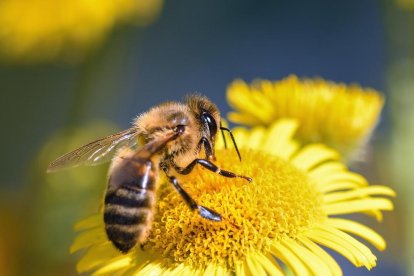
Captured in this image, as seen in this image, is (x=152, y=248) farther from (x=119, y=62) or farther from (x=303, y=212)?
(x=119, y=62)

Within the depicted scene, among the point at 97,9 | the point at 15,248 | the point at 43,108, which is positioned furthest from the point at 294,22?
the point at 15,248

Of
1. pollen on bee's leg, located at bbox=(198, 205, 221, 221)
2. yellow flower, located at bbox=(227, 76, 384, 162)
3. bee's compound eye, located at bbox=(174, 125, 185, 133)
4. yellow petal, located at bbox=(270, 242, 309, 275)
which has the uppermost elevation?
yellow flower, located at bbox=(227, 76, 384, 162)

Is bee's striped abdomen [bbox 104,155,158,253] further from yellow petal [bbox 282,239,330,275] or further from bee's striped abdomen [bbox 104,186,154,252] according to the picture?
yellow petal [bbox 282,239,330,275]

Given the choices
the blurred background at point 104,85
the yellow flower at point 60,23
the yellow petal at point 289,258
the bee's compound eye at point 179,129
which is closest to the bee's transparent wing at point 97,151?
the bee's compound eye at point 179,129

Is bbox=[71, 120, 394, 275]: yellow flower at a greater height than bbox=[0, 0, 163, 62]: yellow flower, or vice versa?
bbox=[0, 0, 163, 62]: yellow flower

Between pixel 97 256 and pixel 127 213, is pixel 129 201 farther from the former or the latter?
pixel 97 256

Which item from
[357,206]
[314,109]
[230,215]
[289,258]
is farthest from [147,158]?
[314,109]

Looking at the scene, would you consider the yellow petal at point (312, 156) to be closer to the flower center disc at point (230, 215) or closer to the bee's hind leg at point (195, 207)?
the flower center disc at point (230, 215)

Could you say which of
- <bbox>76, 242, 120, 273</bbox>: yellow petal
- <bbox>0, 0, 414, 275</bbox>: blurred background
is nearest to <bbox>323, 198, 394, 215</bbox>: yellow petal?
<bbox>0, 0, 414, 275</bbox>: blurred background
